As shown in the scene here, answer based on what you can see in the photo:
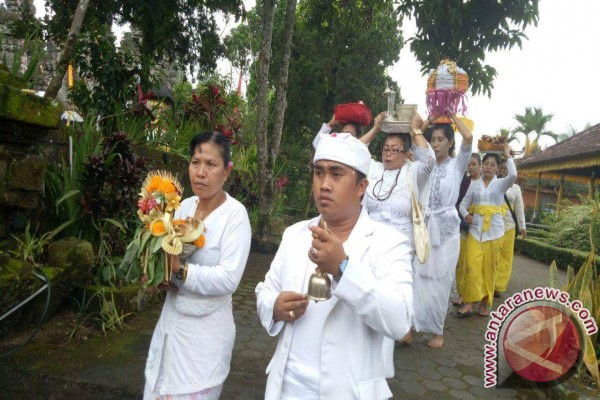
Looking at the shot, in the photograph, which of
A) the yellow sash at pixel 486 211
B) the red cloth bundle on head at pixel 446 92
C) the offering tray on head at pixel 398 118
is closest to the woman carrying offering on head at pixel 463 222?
the yellow sash at pixel 486 211

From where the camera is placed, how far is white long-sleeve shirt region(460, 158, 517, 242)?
19.3ft

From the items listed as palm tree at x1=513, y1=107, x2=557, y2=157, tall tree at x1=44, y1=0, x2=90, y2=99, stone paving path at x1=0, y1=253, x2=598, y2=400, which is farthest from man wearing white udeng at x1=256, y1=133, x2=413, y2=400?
palm tree at x1=513, y1=107, x2=557, y2=157

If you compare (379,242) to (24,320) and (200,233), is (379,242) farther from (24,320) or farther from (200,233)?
(24,320)

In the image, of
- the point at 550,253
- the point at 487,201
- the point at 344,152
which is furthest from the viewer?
the point at 550,253

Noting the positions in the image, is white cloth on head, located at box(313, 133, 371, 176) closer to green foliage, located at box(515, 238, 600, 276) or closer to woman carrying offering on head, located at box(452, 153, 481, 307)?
woman carrying offering on head, located at box(452, 153, 481, 307)

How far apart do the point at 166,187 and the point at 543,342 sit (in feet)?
10.6

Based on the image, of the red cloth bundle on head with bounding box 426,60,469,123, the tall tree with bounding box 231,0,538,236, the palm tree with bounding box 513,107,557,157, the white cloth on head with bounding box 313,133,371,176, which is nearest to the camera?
the white cloth on head with bounding box 313,133,371,176

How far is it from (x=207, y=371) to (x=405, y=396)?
1915 mm

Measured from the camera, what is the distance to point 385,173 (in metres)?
4.36

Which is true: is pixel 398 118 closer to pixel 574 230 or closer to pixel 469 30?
pixel 469 30

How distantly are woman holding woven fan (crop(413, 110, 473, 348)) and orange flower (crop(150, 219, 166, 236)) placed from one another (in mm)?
3120

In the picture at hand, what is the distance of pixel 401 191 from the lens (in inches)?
165

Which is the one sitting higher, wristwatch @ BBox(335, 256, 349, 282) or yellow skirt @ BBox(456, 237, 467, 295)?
wristwatch @ BBox(335, 256, 349, 282)

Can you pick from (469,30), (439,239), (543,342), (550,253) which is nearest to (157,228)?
(543,342)
